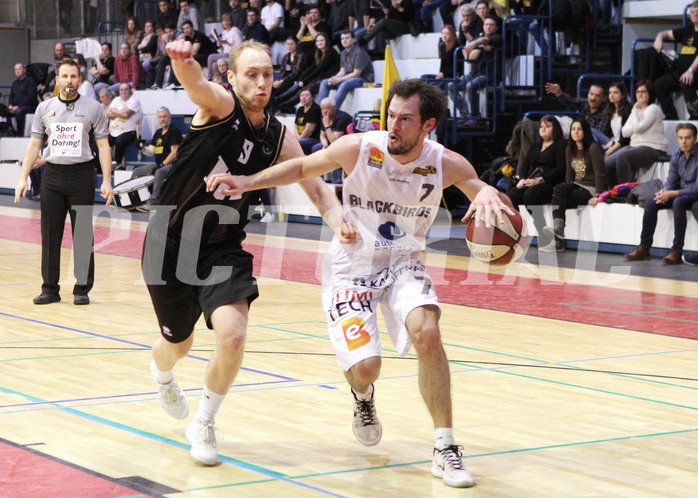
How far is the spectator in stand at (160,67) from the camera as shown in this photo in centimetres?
2386

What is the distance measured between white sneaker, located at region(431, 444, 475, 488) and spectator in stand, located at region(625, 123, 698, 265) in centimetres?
878

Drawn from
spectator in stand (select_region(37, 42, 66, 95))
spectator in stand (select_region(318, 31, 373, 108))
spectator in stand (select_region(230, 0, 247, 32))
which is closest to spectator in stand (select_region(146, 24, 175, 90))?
spectator in stand (select_region(230, 0, 247, 32))

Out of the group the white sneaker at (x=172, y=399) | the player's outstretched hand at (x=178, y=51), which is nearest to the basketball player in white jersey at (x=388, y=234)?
the player's outstretched hand at (x=178, y=51)

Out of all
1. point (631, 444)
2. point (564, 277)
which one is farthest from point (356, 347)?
point (564, 277)

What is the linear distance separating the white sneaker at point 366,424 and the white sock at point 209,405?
2.16 feet

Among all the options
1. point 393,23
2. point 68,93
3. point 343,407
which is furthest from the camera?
point 393,23

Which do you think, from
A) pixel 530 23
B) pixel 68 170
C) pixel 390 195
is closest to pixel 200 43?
pixel 530 23

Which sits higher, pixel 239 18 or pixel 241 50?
pixel 239 18

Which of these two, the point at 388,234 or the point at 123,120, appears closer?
the point at 388,234

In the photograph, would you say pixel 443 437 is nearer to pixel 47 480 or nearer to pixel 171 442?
pixel 171 442

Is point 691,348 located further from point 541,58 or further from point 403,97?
point 541,58

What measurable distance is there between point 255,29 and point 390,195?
57.0 feet

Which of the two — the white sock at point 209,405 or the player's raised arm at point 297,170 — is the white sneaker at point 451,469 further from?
the player's raised arm at point 297,170

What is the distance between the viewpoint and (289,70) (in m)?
20.8
